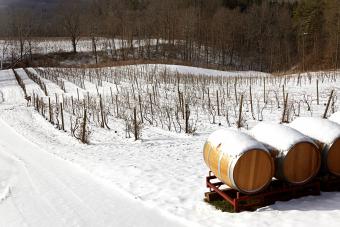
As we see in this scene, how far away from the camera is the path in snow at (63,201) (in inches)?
258

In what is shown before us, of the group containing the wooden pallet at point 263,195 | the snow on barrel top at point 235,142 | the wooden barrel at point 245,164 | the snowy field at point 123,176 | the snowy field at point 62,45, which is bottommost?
the snowy field at point 123,176

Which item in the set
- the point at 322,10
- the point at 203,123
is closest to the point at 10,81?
the point at 203,123

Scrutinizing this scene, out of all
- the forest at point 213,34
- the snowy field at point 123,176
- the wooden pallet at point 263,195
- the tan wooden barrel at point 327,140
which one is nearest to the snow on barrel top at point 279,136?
the tan wooden barrel at point 327,140

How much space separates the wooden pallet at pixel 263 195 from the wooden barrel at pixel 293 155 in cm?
17

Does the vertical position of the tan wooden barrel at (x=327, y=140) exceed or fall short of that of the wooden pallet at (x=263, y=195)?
it exceeds it

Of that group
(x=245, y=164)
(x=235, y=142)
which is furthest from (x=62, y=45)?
(x=245, y=164)

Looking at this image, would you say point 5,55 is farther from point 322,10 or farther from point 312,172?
point 312,172

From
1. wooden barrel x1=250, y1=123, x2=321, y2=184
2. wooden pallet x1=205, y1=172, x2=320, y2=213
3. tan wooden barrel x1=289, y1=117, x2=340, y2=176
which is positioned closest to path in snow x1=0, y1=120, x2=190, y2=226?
wooden pallet x1=205, y1=172, x2=320, y2=213

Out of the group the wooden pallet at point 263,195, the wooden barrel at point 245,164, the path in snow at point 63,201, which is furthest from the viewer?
the path in snow at point 63,201

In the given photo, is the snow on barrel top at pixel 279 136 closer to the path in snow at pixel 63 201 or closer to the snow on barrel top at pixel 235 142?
the snow on barrel top at pixel 235 142

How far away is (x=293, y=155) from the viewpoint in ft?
20.8

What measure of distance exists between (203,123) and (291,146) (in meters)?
8.86

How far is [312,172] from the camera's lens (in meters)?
6.57

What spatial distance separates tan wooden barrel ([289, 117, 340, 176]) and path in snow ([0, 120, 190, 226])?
2.82 meters
